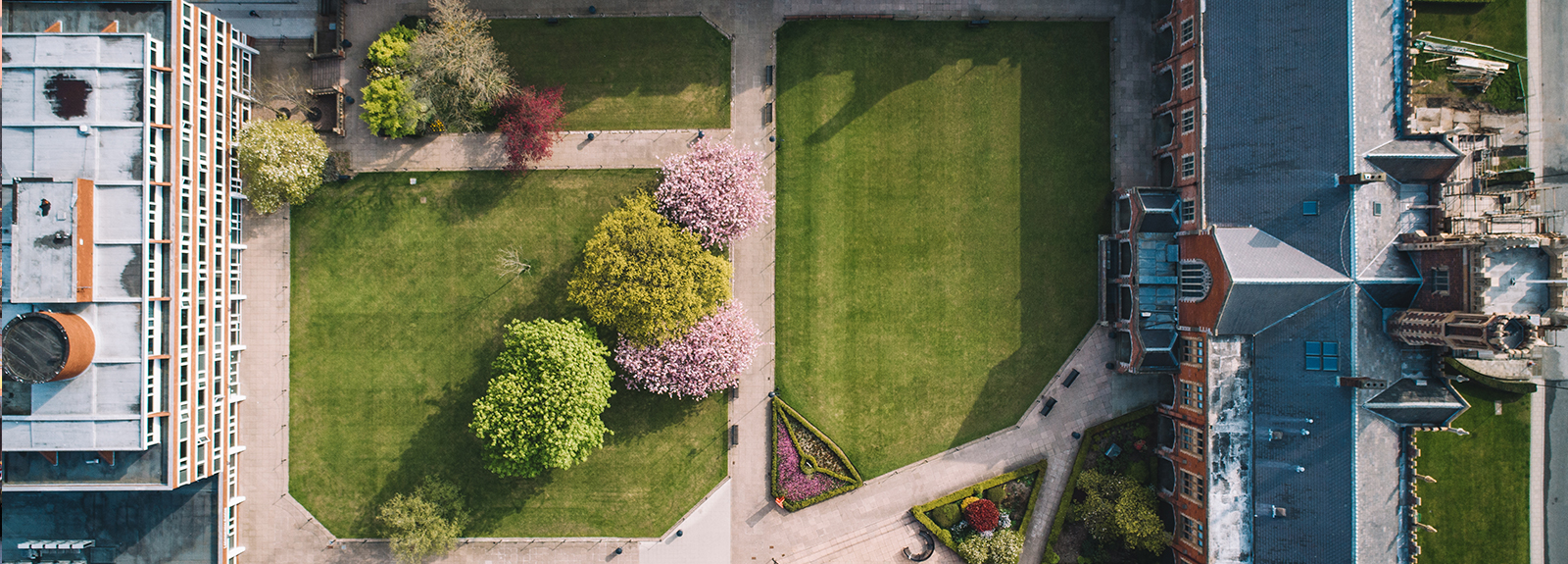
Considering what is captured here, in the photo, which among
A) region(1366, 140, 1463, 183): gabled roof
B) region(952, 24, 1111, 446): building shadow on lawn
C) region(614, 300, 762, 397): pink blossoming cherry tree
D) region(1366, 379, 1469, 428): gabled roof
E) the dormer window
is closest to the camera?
region(1366, 140, 1463, 183): gabled roof

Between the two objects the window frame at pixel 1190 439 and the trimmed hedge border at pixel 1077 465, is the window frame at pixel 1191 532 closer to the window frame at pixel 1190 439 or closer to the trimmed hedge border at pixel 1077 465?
the window frame at pixel 1190 439

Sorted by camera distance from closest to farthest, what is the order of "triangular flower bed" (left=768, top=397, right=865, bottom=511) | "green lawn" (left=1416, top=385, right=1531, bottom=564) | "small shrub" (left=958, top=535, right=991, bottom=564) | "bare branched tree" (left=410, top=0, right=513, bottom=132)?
"bare branched tree" (left=410, top=0, right=513, bottom=132) → "small shrub" (left=958, top=535, right=991, bottom=564) → "green lawn" (left=1416, top=385, right=1531, bottom=564) → "triangular flower bed" (left=768, top=397, right=865, bottom=511)

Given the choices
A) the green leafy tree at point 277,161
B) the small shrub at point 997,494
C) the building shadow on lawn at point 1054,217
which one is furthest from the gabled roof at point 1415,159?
the green leafy tree at point 277,161

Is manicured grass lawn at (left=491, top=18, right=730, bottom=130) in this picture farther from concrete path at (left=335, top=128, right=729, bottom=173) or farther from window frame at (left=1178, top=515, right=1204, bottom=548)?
window frame at (left=1178, top=515, right=1204, bottom=548)

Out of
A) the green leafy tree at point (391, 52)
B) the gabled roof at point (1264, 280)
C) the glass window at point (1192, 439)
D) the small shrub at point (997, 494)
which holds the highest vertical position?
the green leafy tree at point (391, 52)

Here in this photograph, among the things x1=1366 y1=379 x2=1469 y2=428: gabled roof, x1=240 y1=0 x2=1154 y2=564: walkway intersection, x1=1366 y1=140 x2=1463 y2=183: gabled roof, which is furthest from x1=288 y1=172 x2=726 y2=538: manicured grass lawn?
x1=1366 y1=140 x2=1463 y2=183: gabled roof

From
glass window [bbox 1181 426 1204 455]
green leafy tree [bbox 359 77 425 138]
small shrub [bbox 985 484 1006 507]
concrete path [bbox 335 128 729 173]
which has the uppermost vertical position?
green leafy tree [bbox 359 77 425 138]
